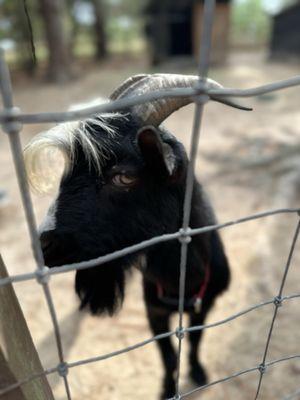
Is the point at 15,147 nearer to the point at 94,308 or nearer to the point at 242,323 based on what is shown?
the point at 94,308

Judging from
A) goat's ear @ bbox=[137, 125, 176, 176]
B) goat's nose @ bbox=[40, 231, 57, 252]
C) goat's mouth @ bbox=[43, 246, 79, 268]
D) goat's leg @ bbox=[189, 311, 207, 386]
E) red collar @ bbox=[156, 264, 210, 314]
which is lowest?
goat's leg @ bbox=[189, 311, 207, 386]

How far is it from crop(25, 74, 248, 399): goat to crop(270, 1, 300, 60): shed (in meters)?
13.5

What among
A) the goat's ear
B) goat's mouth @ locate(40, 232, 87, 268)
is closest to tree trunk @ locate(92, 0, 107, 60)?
the goat's ear

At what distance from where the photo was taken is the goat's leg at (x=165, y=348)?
2432mm

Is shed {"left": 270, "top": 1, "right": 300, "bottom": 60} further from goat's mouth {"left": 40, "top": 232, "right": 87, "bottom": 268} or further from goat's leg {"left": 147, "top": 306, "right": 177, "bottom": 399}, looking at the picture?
goat's mouth {"left": 40, "top": 232, "right": 87, "bottom": 268}

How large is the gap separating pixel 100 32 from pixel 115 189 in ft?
51.5

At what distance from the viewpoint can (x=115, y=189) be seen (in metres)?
1.68

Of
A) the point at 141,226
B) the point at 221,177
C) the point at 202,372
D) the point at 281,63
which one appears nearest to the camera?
the point at 141,226

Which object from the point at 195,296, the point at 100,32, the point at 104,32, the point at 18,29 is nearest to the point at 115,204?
the point at 195,296

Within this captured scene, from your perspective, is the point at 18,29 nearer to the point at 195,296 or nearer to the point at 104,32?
the point at 104,32

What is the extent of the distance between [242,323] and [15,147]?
276cm

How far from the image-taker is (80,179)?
166 cm

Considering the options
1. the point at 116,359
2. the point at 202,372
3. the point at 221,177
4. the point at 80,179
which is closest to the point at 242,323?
the point at 202,372

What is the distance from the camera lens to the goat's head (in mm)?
1613
